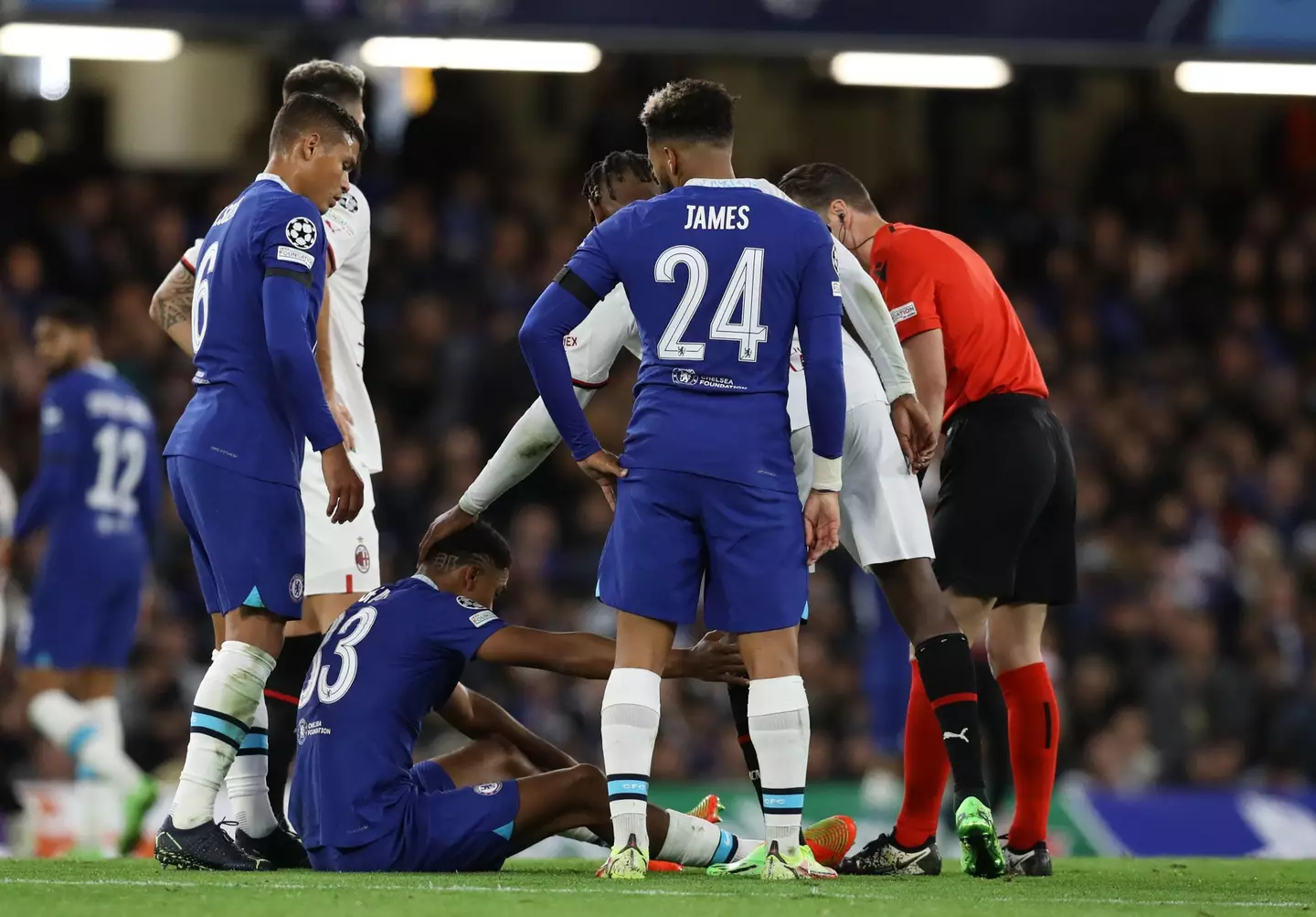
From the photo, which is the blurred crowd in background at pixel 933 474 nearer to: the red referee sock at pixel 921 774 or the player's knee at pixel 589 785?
the player's knee at pixel 589 785

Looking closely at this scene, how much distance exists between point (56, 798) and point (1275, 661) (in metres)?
7.73

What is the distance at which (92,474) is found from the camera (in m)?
9.17

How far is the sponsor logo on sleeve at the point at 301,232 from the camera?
5.34 metres

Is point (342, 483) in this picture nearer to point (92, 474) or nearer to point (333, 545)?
point (333, 545)

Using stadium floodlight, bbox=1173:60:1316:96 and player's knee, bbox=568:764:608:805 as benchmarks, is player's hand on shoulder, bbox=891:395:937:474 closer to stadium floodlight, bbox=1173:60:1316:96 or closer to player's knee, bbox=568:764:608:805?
player's knee, bbox=568:764:608:805

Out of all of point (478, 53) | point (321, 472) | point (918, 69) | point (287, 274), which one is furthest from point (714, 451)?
point (918, 69)

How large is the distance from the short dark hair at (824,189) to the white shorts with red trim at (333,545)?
1715mm

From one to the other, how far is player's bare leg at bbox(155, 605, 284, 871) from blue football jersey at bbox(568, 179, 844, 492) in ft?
4.02

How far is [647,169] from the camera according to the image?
6004 mm

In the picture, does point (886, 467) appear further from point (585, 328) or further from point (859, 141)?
point (859, 141)

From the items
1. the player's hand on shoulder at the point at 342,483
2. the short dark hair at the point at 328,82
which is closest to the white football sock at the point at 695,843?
the player's hand on shoulder at the point at 342,483

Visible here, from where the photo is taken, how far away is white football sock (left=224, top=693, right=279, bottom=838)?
5812mm

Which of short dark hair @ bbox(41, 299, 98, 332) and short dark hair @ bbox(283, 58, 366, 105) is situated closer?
short dark hair @ bbox(283, 58, 366, 105)

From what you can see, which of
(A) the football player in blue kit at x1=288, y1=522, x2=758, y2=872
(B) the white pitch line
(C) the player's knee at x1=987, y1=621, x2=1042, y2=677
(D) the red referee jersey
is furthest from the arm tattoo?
(C) the player's knee at x1=987, y1=621, x2=1042, y2=677
